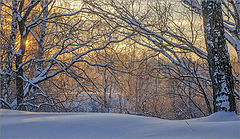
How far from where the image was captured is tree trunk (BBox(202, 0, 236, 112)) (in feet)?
12.4

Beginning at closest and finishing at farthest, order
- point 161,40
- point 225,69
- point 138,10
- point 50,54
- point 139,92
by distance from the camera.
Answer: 1. point 225,69
2. point 161,40
3. point 138,10
4. point 50,54
5. point 139,92

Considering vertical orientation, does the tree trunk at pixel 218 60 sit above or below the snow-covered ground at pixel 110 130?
above

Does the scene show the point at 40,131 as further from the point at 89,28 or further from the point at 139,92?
the point at 139,92

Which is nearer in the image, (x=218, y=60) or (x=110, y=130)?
(x=110, y=130)

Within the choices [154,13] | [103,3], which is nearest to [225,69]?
[154,13]

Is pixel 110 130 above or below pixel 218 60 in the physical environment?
below

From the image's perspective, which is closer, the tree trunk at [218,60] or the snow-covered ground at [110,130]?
the snow-covered ground at [110,130]

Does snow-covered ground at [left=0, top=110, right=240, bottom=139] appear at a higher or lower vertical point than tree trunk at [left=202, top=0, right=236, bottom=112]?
lower

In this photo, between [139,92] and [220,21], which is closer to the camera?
[220,21]

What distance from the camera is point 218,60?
12.9ft

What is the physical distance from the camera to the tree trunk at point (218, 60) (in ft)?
12.4

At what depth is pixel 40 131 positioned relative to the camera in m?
2.28

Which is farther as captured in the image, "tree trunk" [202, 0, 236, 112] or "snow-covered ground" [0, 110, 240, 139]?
"tree trunk" [202, 0, 236, 112]

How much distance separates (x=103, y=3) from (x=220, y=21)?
388cm
